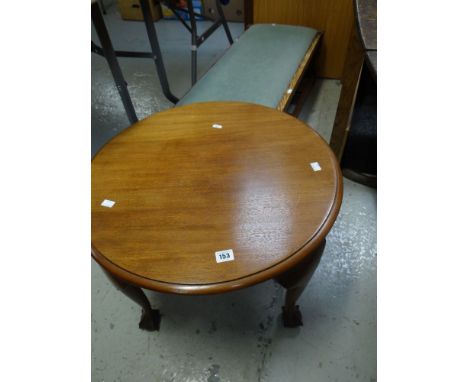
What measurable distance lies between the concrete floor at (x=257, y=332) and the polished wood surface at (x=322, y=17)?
1.59 metres

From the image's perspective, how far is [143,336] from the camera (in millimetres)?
1162

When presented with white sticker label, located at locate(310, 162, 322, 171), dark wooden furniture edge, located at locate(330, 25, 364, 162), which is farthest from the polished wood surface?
white sticker label, located at locate(310, 162, 322, 171)

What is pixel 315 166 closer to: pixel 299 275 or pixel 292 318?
pixel 299 275

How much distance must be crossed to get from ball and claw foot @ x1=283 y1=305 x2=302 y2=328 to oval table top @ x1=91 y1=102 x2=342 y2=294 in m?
0.50

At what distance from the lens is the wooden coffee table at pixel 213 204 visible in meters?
0.72

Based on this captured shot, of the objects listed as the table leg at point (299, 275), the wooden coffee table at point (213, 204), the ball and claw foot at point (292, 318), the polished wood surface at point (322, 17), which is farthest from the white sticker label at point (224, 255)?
the polished wood surface at point (322, 17)

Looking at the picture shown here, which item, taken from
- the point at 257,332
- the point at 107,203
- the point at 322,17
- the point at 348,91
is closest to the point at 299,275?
the point at 257,332

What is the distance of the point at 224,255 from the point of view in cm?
73

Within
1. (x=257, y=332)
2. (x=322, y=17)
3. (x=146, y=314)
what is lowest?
(x=257, y=332)

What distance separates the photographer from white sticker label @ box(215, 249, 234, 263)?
725mm

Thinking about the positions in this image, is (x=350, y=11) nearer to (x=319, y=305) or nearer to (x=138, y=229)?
(x=319, y=305)

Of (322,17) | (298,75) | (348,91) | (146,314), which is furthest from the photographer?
(322,17)

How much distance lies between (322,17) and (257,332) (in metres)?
2.33

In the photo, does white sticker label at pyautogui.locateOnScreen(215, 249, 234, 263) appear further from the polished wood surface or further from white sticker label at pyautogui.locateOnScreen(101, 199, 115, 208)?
the polished wood surface
